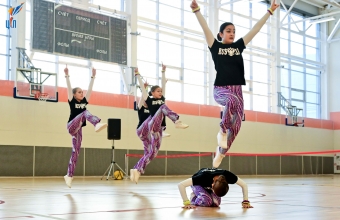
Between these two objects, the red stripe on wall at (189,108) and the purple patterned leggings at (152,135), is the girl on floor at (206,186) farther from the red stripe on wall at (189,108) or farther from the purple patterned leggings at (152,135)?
the red stripe on wall at (189,108)

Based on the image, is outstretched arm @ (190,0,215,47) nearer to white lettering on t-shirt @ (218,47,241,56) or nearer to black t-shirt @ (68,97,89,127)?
white lettering on t-shirt @ (218,47,241,56)

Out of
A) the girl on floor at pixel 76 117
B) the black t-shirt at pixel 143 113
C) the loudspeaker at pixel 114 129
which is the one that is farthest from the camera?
the loudspeaker at pixel 114 129

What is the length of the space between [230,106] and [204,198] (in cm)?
152

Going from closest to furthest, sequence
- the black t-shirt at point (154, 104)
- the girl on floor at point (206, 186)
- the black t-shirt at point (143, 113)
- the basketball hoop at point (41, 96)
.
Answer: the girl on floor at point (206, 186) < the black t-shirt at point (154, 104) < the black t-shirt at point (143, 113) < the basketball hoop at point (41, 96)

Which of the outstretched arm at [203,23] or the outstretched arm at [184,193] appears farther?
the outstretched arm at [203,23]

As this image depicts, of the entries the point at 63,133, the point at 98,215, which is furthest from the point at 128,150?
the point at 98,215

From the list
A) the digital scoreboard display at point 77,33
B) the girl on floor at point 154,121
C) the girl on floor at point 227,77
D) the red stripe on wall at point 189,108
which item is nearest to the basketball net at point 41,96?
the red stripe on wall at point 189,108

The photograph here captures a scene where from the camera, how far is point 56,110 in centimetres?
1822

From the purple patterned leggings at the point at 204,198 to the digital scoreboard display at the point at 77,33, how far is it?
1220cm

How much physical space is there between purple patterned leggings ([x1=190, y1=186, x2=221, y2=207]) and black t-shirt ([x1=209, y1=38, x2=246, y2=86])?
5.52 ft

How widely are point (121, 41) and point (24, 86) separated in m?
4.32

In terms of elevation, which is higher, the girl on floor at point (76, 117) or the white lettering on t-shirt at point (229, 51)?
the white lettering on t-shirt at point (229, 51)

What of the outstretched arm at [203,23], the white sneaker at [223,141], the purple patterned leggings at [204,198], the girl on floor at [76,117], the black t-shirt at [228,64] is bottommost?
the purple patterned leggings at [204,198]

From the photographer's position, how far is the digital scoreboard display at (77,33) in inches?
674
